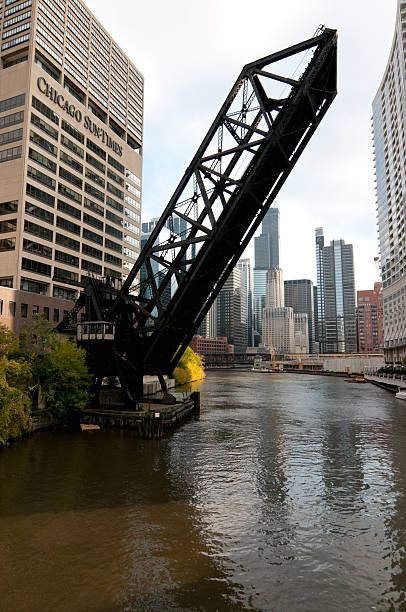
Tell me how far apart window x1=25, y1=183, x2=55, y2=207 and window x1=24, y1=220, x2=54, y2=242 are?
3929 millimetres

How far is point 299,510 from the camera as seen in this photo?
1452cm

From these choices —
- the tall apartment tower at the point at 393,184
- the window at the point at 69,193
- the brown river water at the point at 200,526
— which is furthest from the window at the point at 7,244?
the tall apartment tower at the point at 393,184

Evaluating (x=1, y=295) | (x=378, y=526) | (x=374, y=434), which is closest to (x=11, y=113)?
(x=1, y=295)

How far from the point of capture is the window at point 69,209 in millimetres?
62838

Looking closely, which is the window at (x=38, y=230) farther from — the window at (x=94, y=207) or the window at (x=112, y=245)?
the window at (x=112, y=245)

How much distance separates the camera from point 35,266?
56781 mm

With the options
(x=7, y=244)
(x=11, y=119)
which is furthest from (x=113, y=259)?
(x=11, y=119)

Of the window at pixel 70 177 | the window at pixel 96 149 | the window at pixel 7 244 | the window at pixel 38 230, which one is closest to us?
the window at pixel 7 244

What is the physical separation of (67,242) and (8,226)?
10380 millimetres

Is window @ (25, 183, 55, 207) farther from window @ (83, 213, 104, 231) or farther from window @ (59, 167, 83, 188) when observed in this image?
window @ (83, 213, 104, 231)

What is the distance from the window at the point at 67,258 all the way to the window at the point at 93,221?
776 cm

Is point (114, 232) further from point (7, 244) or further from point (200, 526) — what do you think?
point (200, 526)

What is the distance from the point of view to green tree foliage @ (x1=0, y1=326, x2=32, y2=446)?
21672 millimetres

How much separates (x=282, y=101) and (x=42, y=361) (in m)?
22.9
